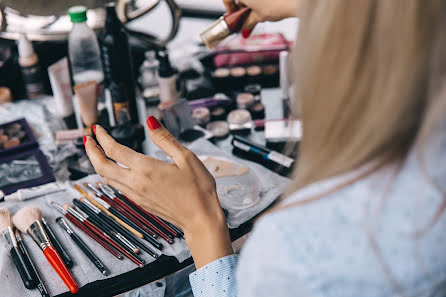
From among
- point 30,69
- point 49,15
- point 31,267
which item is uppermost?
point 49,15

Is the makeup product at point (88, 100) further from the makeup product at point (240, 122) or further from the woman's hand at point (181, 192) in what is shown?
the woman's hand at point (181, 192)

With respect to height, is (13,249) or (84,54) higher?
(84,54)

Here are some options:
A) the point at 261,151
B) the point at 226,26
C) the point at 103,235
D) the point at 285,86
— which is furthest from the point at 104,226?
the point at 285,86

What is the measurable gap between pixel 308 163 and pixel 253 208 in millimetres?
338

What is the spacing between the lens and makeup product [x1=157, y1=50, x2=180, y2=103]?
104 centimetres

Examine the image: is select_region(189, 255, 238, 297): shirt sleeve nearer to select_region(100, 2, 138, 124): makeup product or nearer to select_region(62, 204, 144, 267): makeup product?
select_region(62, 204, 144, 267): makeup product

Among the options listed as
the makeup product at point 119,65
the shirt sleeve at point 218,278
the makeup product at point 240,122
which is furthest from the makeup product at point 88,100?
the shirt sleeve at point 218,278

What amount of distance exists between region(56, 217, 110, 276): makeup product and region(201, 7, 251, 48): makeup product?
16.5 inches

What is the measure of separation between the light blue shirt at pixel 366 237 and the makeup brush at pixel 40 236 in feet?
1.04

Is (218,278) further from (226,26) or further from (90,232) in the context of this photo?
(226,26)

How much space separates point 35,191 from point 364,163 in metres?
0.58

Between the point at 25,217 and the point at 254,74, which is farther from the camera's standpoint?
the point at 254,74

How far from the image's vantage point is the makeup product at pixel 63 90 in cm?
103

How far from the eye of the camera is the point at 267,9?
34.2 inches
